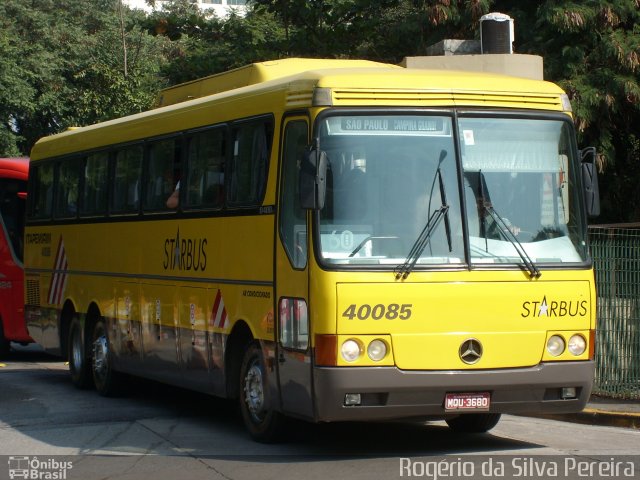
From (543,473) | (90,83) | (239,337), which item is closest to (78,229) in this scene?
(239,337)

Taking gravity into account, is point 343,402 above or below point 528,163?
below

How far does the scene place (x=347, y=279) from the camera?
1000 centimetres

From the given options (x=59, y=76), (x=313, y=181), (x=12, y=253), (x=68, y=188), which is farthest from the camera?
(x=59, y=76)

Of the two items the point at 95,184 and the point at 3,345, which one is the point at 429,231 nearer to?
the point at 95,184

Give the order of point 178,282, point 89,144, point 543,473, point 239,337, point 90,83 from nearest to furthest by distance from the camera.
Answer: point 543,473, point 239,337, point 178,282, point 89,144, point 90,83

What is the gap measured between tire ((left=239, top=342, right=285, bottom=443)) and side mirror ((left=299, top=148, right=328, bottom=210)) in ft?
6.10

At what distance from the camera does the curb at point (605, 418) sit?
12859 millimetres

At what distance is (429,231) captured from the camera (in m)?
10.3

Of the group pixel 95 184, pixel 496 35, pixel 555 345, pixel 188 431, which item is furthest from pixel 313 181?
pixel 496 35

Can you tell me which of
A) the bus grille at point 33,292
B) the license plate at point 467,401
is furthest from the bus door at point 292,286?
the bus grille at point 33,292

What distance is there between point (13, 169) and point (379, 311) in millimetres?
12979

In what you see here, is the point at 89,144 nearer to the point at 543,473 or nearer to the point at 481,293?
the point at 481,293

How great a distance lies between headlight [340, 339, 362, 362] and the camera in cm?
995

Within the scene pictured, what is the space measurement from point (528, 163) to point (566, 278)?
3.32 ft
